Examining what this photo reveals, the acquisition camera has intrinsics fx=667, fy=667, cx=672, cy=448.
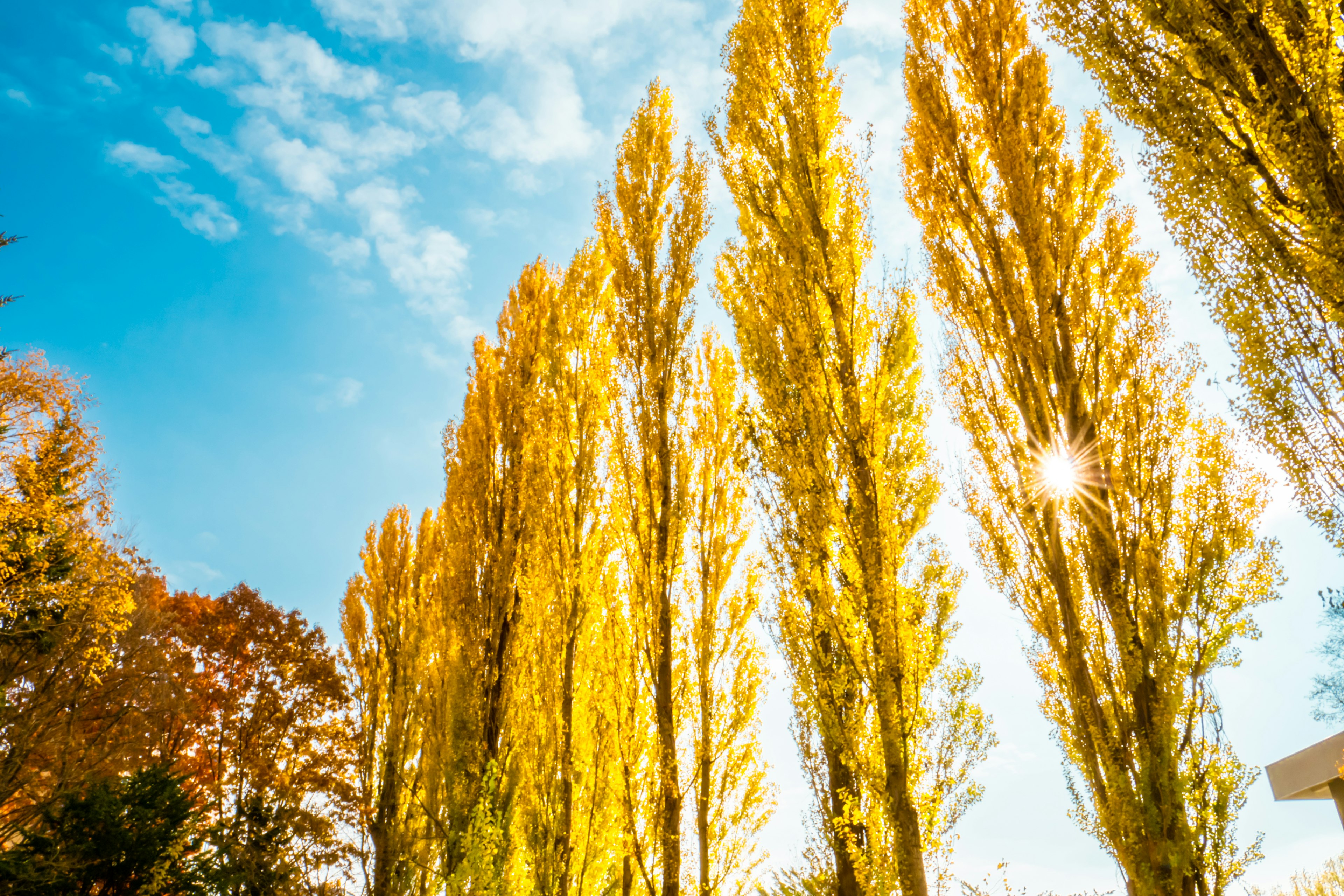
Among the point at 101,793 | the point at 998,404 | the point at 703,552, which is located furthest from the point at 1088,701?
the point at 101,793

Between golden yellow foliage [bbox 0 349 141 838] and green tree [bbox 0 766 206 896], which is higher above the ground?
golden yellow foliage [bbox 0 349 141 838]

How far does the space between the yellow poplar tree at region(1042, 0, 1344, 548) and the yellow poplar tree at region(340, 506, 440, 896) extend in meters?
11.7

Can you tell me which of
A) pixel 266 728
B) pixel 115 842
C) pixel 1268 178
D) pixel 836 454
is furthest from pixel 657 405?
pixel 266 728

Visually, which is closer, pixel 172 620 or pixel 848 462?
pixel 848 462

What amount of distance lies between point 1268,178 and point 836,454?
337 centimetres

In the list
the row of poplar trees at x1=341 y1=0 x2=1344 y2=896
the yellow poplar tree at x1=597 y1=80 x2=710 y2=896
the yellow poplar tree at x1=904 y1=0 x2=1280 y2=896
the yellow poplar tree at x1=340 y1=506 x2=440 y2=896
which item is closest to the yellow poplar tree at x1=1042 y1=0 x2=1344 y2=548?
the row of poplar trees at x1=341 y1=0 x2=1344 y2=896

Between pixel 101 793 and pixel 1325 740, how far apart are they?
19.0 m

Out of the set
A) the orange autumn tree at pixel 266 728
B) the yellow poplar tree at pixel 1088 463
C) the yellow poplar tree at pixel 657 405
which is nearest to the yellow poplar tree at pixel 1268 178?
the yellow poplar tree at pixel 1088 463

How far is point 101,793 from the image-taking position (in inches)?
364

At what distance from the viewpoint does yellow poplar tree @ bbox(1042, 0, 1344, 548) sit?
3.04 meters

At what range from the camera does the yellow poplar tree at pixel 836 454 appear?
523 centimetres

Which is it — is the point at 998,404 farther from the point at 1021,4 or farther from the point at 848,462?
the point at 1021,4

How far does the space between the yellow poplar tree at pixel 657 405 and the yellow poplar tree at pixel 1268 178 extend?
16.1ft

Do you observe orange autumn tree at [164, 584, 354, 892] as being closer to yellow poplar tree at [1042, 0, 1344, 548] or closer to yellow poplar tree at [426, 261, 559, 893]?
yellow poplar tree at [426, 261, 559, 893]
